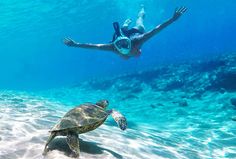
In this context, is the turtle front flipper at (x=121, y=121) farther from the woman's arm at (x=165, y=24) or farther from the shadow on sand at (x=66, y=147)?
the woman's arm at (x=165, y=24)

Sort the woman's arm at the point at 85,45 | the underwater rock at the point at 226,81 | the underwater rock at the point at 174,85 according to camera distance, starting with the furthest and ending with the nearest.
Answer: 1. the underwater rock at the point at 174,85
2. the underwater rock at the point at 226,81
3. the woman's arm at the point at 85,45

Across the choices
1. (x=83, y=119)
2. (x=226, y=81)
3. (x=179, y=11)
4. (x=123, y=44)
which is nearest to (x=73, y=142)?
(x=83, y=119)

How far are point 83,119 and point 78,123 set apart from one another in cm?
17

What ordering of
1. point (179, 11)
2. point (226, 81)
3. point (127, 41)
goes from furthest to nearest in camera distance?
point (226, 81) → point (127, 41) → point (179, 11)

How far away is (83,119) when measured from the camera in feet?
17.4

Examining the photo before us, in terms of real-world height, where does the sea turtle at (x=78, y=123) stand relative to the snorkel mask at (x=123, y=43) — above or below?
below

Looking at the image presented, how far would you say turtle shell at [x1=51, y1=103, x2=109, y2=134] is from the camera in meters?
5.09

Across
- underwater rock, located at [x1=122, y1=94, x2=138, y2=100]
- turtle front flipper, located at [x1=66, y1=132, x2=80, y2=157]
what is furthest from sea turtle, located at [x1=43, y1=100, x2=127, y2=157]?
underwater rock, located at [x1=122, y1=94, x2=138, y2=100]

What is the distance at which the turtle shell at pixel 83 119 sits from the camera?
509cm

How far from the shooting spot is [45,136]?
684 cm

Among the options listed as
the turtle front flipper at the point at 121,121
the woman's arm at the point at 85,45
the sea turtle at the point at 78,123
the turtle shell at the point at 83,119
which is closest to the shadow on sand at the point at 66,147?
the sea turtle at the point at 78,123

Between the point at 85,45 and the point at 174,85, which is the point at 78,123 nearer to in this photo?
the point at 85,45

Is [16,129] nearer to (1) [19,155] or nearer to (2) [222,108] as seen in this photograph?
(1) [19,155]

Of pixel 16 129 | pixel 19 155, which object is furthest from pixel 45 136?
pixel 19 155
